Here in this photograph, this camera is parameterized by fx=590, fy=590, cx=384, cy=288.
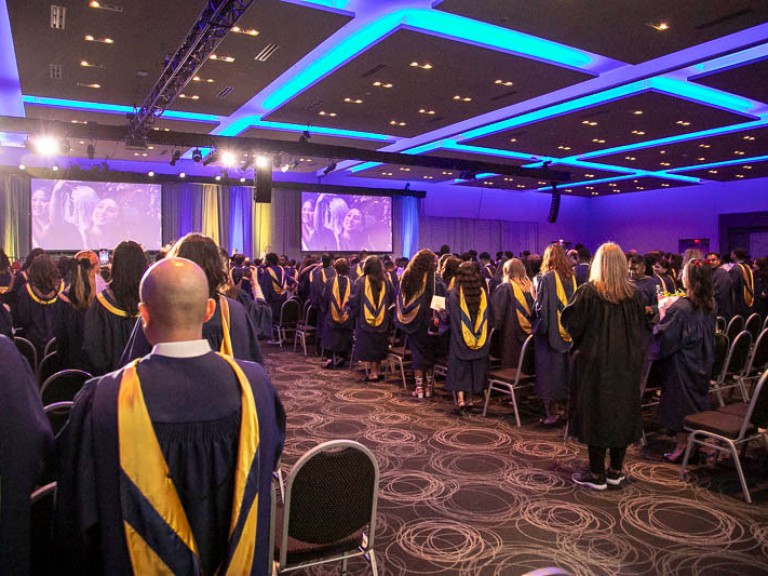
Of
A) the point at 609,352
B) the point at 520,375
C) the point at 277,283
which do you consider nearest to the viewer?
the point at 609,352

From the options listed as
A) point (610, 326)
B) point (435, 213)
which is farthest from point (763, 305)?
point (435, 213)

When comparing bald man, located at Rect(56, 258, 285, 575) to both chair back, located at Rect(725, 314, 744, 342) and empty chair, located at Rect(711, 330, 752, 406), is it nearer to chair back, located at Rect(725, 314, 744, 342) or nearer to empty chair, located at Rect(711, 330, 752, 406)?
empty chair, located at Rect(711, 330, 752, 406)

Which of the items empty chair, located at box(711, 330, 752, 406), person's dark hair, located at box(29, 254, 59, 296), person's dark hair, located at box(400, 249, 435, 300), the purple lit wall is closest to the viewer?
empty chair, located at box(711, 330, 752, 406)

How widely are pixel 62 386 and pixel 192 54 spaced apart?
520 cm

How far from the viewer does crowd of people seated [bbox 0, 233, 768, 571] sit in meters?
1.52

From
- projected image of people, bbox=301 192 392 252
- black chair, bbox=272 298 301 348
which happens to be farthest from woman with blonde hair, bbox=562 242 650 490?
projected image of people, bbox=301 192 392 252

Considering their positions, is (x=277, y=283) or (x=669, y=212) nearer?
(x=277, y=283)

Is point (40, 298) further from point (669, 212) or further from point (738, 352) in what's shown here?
point (669, 212)

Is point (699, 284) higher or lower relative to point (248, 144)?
lower

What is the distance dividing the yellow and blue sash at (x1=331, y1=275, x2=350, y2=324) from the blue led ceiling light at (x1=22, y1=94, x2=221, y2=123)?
17.5 feet

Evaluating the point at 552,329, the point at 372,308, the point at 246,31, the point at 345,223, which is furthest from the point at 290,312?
the point at 345,223

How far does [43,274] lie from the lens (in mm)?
5688

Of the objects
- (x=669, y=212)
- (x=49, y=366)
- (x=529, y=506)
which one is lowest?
(x=529, y=506)

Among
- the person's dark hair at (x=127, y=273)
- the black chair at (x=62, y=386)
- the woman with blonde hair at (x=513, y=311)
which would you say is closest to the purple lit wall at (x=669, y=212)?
the woman with blonde hair at (x=513, y=311)
